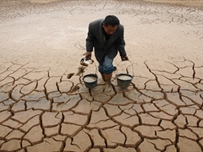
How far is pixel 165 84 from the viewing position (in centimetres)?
329

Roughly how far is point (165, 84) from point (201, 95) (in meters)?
0.54

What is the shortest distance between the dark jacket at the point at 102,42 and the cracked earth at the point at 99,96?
57 cm

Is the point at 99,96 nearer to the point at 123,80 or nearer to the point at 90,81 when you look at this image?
the point at 90,81

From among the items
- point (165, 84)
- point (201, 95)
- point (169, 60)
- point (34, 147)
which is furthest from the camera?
point (169, 60)

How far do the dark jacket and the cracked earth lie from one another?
1.86 ft

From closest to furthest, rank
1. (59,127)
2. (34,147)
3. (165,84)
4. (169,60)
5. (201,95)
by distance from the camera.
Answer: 1. (34,147)
2. (59,127)
3. (201,95)
4. (165,84)
5. (169,60)

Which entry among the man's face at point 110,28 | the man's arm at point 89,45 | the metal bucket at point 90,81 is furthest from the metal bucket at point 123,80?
the man's face at point 110,28

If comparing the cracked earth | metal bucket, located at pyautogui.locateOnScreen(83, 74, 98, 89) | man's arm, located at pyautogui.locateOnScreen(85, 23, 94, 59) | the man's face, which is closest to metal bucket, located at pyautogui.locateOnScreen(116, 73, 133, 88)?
the cracked earth

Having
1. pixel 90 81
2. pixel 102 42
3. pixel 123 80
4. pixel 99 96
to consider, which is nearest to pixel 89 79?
pixel 90 81

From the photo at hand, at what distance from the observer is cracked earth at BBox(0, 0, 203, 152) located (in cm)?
229

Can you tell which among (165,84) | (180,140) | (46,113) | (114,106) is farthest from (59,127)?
(165,84)

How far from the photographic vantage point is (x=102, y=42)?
2.84 meters

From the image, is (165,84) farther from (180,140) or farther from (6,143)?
(6,143)

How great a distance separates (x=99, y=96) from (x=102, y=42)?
0.78 metres
